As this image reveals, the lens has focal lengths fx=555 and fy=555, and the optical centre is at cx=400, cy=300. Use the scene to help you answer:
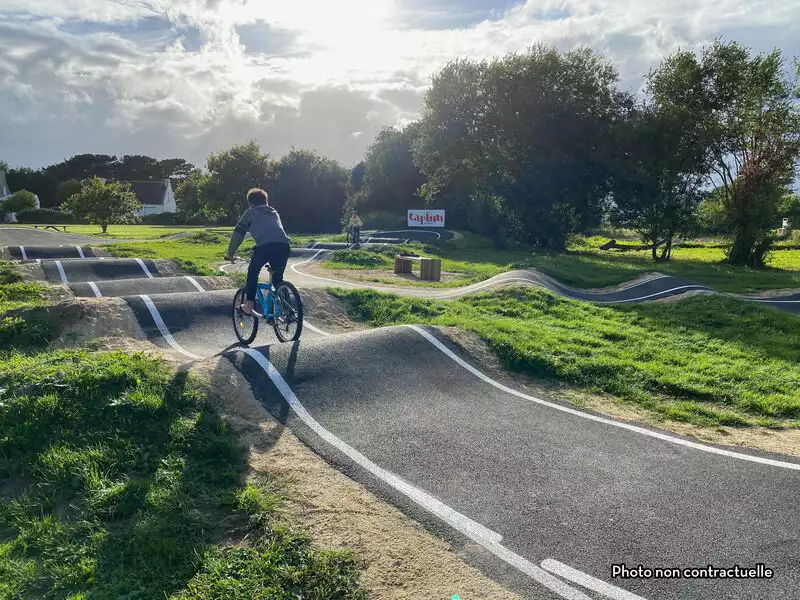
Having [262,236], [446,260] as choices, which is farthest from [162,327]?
[446,260]

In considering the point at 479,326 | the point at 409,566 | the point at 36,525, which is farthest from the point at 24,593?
the point at 479,326

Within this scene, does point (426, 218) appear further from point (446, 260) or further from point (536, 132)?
point (446, 260)

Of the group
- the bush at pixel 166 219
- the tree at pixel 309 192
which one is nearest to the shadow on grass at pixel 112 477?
the tree at pixel 309 192

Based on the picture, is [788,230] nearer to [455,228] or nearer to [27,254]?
[455,228]

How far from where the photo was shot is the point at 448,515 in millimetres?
3775

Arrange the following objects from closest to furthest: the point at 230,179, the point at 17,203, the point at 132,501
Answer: the point at 132,501 → the point at 230,179 → the point at 17,203

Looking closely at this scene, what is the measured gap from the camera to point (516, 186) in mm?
34094

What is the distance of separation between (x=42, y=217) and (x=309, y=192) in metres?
27.7

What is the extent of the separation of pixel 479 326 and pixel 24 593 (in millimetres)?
6972

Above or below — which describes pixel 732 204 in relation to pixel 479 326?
above

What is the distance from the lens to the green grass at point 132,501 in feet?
10.1

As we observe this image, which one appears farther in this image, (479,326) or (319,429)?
(479,326)

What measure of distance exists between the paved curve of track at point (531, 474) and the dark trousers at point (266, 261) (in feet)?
4.07

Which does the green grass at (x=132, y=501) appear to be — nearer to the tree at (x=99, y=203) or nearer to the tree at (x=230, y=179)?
the tree at (x=99, y=203)
